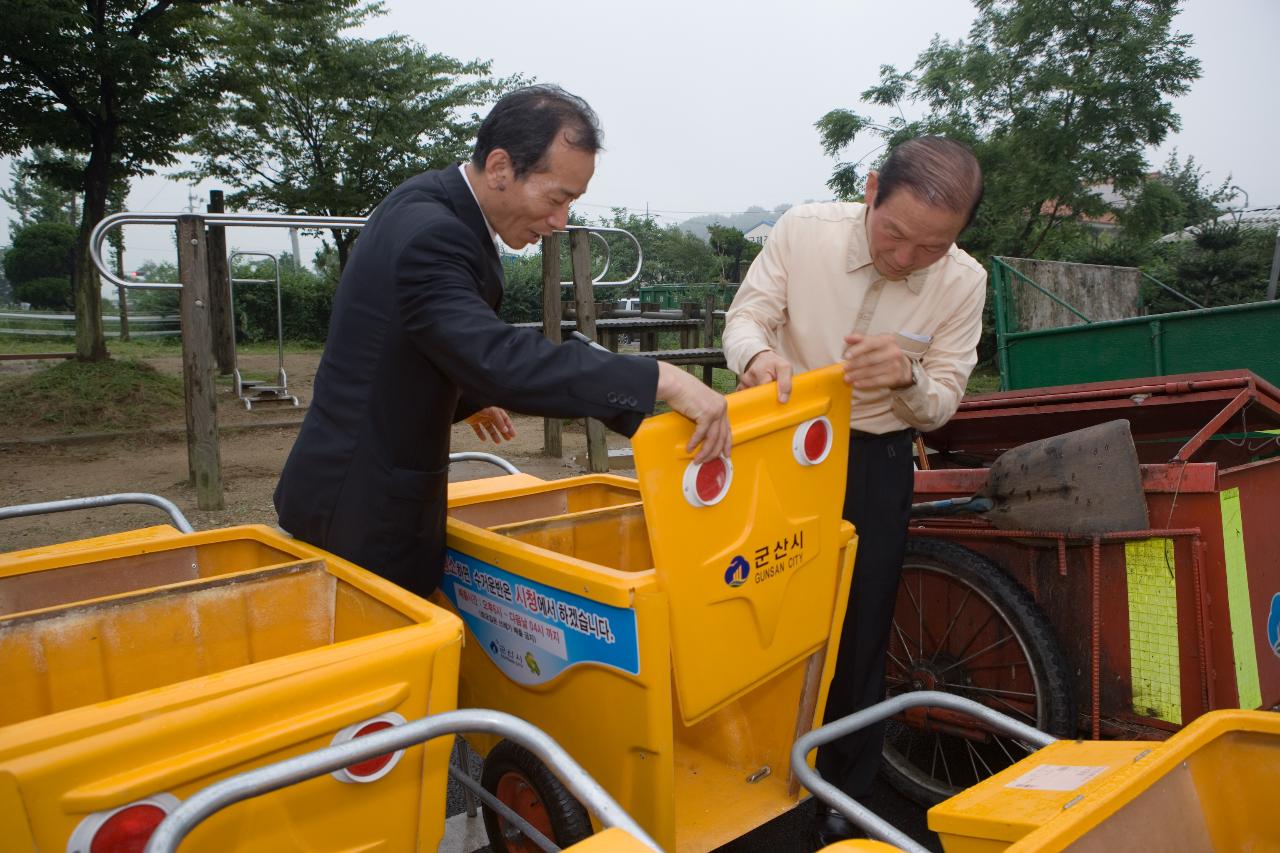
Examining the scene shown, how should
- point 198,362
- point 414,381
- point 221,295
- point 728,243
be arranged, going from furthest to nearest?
point 728,243, point 221,295, point 198,362, point 414,381

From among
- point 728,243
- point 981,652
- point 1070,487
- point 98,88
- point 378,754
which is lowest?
point 981,652

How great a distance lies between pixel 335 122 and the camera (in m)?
16.6

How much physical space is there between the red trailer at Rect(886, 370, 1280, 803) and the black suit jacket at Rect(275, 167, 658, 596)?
1460 millimetres

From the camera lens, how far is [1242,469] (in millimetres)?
2336

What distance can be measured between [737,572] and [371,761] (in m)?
0.75

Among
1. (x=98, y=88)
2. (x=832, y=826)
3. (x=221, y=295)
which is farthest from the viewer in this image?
(x=221, y=295)

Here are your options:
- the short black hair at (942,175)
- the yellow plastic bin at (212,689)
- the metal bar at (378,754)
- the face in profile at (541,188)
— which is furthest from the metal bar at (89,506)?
the short black hair at (942,175)

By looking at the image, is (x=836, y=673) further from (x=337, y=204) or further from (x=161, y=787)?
(x=337, y=204)

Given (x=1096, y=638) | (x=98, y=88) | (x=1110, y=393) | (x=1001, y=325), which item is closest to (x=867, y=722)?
(x=1096, y=638)

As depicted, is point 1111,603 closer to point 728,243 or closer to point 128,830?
point 128,830

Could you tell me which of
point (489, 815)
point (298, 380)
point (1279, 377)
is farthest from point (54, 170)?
point (1279, 377)

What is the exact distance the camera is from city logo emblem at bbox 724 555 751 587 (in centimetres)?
174

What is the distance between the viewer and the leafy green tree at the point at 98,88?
9828mm

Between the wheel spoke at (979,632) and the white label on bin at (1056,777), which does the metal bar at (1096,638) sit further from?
the white label on bin at (1056,777)
